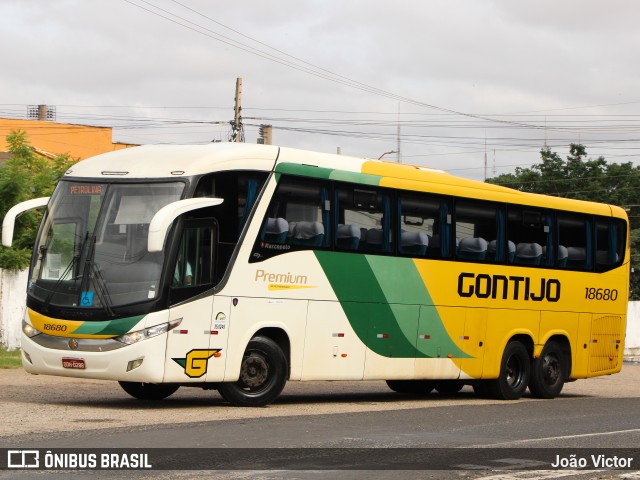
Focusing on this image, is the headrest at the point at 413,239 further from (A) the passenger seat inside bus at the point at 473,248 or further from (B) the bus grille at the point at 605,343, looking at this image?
(B) the bus grille at the point at 605,343

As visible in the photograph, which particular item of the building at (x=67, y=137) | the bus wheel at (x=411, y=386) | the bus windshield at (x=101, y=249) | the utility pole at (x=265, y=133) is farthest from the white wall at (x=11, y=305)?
the building at (x=67, y=137)

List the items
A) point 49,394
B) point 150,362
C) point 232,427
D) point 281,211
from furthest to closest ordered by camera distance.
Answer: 1. point 49,394
2. point 281,211
3. point 150,362
4. point 232,427

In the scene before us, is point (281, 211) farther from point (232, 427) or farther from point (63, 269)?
point (232, 427)

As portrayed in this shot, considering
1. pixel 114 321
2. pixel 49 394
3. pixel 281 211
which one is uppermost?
pixel 281 211

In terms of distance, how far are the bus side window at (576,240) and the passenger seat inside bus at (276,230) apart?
7.07m

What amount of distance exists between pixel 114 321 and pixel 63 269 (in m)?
1.20

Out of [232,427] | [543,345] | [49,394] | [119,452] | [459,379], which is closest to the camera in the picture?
[119,452]

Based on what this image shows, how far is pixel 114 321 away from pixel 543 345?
943cm

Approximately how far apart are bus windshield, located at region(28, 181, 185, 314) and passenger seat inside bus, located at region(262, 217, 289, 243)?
4.98ft

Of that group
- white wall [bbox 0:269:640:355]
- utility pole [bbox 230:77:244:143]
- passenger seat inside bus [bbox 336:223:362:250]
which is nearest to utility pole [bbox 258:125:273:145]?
utility pole [bbox 230:77:244:143]

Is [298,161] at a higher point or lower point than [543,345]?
higher

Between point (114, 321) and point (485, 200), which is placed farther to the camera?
point (485, 200)

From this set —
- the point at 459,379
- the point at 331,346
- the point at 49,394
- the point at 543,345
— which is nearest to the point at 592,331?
the point at 543,345

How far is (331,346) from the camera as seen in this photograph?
18.6m
